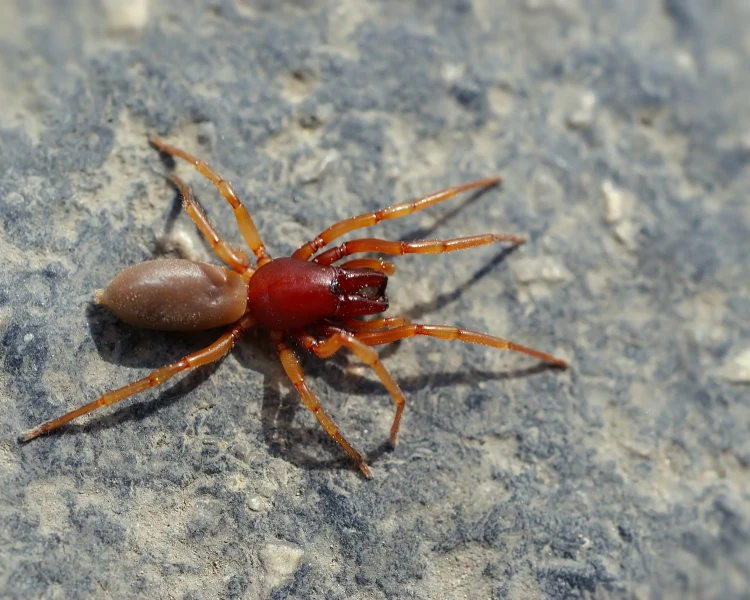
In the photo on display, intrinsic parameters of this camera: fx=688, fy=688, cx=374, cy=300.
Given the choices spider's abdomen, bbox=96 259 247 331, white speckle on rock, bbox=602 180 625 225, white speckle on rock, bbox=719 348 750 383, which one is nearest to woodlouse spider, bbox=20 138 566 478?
spider's abdomen, bbox=96 259 247 331

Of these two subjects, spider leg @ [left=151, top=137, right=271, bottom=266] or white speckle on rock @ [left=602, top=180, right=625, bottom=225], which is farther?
white speckle on rock @ [left=602, top=180, right=625, bottom=225]

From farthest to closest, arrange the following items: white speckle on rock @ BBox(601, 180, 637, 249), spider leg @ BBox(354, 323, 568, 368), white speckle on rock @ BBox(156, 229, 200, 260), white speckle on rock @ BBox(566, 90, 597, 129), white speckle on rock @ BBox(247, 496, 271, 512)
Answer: white speckle on rock @ BBox(566, 90, 597, 129)
white speckle on rock @ BBox(601, 180, 637, 249)
white speckle on rock @ BBox(156, 229, 200, 260)
spider leg @ BBox(354, 323, 568, 368)
white speckle on rock @ BBox(247, 496, 271, 512)

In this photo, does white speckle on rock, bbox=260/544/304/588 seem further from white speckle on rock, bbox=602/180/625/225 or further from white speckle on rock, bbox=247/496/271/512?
white speckle on rock, bbox=602/180/625/225

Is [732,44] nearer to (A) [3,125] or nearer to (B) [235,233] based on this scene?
(B) [235,233]

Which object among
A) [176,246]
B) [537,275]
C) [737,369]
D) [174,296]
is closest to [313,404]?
[174,296]

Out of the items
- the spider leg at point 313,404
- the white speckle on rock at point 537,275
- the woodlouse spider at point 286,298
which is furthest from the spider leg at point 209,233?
the white speckle on rock at point 537,275

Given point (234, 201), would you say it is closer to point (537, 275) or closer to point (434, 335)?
point (434, 335)
